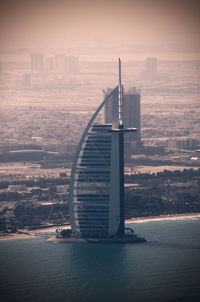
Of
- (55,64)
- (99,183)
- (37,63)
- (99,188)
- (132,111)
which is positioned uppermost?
→ (37,63)

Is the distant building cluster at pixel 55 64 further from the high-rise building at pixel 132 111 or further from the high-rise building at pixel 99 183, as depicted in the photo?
the high-rise building at pixel 99 183

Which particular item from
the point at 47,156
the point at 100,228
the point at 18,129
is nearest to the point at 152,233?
the point at 100,228

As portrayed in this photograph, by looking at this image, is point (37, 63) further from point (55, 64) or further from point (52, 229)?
point (52, 229)

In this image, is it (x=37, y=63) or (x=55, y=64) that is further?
(x=37, y=63)

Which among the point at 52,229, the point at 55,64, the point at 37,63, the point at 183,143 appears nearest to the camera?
the point at 52,229

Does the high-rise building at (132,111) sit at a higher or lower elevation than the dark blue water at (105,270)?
higher

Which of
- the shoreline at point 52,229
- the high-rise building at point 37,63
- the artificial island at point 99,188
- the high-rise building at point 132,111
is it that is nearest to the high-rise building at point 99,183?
the artificial island at point 99,188

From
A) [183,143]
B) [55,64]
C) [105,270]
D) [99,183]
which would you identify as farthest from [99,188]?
[55,64]
